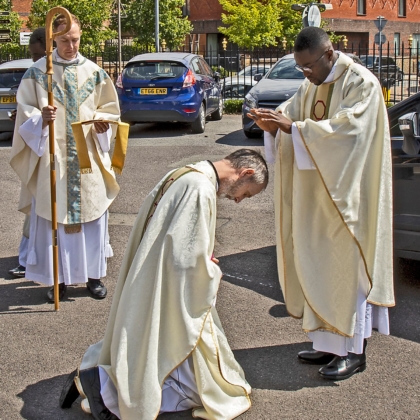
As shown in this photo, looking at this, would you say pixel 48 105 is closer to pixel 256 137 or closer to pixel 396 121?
pixel 396 121

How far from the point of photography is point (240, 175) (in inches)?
157

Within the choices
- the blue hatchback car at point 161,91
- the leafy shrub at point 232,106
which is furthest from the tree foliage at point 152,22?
the blue hatchback car at point 161,91

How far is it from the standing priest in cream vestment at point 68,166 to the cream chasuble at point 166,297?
86.3 inches

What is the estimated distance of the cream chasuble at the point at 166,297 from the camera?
3.74 metres

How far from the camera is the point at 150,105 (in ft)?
49.7

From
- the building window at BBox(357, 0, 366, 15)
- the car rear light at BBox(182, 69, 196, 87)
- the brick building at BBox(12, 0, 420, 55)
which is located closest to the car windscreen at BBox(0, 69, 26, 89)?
the car rear light at BBox(182, 69, 196, 87)

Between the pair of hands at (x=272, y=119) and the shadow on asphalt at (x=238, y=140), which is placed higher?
the pair of hands at (x=272, y=119)

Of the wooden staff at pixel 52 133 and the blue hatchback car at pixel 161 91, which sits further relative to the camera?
the blue hatchback car at pixel 161 91

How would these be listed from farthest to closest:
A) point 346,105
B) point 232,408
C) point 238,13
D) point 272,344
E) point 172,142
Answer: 1. point 238,13
2. point 172,142
3. point 272,344
4. point 346,105
5. point 232,408

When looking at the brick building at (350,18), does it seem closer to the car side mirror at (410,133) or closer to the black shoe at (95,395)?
the car side mirror at (410,133)

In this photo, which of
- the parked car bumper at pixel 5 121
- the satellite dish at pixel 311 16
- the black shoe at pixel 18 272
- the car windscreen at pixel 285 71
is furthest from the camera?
the satellite dish at pixel 311 16

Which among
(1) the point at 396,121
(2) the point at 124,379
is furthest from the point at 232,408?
(1) the point at 396,121

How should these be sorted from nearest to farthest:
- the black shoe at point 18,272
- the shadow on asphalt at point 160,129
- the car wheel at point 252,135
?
the black shoe at point 18,272, the car wheel at point 252,135, the shadow on asphalt at point 160,129

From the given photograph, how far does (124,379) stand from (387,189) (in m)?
1.93
